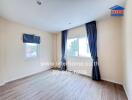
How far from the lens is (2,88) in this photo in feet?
8.55

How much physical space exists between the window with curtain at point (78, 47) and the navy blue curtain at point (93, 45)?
0.32 meters

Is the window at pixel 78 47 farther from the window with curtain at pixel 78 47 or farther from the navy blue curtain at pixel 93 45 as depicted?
the navy blue curtain at pixel 93 45

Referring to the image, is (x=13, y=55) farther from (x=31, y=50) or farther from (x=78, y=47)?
(x=78, y=47)

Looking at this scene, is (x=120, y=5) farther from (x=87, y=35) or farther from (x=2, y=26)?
(x=2, y=26)

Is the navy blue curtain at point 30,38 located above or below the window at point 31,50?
above

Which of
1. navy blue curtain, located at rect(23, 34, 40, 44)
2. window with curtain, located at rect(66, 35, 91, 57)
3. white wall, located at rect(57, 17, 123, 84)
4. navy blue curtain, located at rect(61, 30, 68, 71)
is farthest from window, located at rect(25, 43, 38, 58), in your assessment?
white wall, located at rect(57, 17, 123, 84)

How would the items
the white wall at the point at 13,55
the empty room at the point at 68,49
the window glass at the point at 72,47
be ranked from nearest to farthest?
the empty room at the point at 68,49 → the white wall at the point at 13,55 → the window glass at the point at 72,47

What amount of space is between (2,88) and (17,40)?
1749mm

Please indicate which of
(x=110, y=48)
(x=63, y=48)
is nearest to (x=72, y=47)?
(x=63, y=48)

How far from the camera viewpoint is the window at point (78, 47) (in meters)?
3.94

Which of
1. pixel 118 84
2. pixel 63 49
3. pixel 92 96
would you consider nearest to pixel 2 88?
pixel 92 96

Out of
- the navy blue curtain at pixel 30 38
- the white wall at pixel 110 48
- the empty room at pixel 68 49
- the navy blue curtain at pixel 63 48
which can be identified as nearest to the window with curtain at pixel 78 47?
the empty room at pixel 68 49

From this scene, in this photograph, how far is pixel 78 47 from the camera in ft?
13.8

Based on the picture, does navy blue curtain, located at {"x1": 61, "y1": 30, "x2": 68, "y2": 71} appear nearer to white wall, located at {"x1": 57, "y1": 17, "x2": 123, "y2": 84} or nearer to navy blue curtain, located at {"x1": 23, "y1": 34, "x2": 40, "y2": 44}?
navy blue curtain, located at {"x1": 23, "y1": 34, "x2": 40, "y2": 44}
